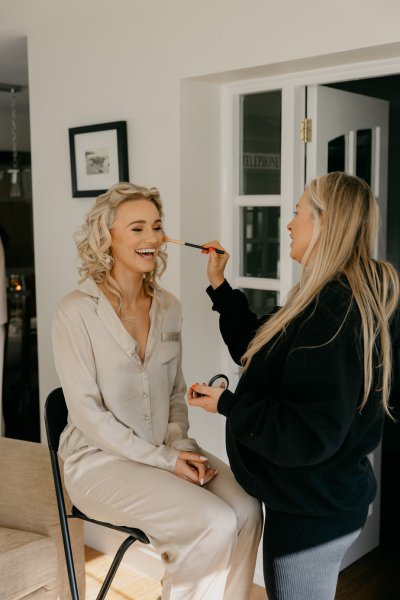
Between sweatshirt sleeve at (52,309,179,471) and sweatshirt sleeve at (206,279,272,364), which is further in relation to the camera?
sweatshirt sleeve at (206,279,272,364)

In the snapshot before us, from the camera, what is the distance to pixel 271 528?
191 cm

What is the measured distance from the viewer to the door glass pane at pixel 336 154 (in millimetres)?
3117

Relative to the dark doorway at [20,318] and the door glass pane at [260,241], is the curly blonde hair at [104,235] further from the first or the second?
the dark doorway at [20,318]

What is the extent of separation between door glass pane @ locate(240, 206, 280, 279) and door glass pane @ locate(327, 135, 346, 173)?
0.29 m

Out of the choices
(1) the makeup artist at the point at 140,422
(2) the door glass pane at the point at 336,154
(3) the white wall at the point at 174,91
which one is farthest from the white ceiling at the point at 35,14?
(1) the makeup artist at the point at 140,422

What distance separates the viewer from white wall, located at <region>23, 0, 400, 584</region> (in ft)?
8.57

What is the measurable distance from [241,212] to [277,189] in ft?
0.70

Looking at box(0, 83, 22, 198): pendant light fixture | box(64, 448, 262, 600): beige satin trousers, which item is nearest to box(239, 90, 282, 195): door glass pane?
box(64, 448, 262, 600): beige satin trousers

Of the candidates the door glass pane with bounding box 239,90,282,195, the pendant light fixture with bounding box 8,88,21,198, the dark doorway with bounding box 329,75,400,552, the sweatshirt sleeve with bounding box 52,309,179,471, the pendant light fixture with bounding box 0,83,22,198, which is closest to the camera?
the sweatshirt sleeve with bounding box 52,309,179,471

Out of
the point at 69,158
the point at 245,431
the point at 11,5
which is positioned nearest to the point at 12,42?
the point at 11,5

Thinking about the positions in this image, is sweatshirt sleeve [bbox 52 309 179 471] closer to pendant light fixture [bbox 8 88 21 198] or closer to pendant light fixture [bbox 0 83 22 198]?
pendant light fixture [bbox 0 83 22 198]

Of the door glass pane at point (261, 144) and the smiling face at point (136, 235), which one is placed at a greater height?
the door glass pane at point (261, 144)

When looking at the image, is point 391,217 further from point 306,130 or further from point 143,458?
point 143,458

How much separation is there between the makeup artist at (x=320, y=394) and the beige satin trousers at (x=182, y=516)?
174 mm
